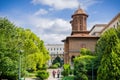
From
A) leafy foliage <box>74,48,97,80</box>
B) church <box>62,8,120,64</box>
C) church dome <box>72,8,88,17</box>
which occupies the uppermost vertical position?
church dome <box>72,8,88,17</box>

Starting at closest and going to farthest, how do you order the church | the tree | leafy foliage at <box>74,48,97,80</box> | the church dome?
the tree, leafy foliage at <box>74,48,97,80</box>, the church, the church dome

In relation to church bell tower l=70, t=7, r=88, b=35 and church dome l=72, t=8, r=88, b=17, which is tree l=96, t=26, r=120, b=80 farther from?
church dome l=72, t=8, r=88, b=17

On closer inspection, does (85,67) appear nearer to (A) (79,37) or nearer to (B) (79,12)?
(A) (79,37)

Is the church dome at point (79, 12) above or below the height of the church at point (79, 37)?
above

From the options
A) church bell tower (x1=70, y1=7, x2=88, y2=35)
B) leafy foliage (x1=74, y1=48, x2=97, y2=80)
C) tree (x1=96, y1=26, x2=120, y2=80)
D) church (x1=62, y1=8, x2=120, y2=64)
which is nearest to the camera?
tree (x1=96, y1=26, x2=120, y2=80)

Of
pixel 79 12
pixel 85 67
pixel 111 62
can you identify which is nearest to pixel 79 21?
pixel 79 12

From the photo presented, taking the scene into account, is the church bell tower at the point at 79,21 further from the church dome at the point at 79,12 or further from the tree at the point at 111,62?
the tree at the point at 111,62

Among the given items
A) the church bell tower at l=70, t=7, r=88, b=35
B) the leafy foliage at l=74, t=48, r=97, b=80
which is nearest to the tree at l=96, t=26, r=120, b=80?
the leafy foliage at l=74, t=48, r=97, b=80

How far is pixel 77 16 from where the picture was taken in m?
78.9

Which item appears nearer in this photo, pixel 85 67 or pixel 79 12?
pixel 85 67

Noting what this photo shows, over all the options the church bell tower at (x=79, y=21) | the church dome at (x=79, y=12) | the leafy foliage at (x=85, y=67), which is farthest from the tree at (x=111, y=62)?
the church dome at (x=79, y=12)

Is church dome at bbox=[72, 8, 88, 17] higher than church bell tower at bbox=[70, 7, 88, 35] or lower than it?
higher

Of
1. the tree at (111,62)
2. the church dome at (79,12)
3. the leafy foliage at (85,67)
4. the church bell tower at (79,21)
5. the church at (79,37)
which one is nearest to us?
the tree at (111,62)

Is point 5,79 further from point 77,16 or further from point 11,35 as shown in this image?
point 77,16
